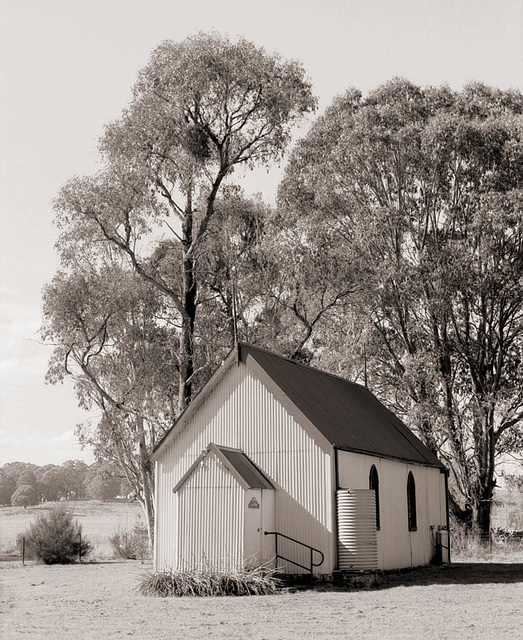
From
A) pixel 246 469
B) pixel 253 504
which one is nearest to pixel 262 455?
pixel 246 469

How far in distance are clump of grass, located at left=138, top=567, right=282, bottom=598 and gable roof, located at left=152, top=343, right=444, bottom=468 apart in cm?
414

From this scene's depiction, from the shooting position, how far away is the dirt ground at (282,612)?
15.1m

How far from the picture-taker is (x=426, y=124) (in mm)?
36656

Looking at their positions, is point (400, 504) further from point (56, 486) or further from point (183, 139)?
point (56, 486)

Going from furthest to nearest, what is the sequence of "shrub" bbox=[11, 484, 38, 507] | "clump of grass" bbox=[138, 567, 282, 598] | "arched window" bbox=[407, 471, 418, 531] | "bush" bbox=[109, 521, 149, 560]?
1. "shrub" bbox=[11, 484, 38, 507]
2. "bush" bbox=[109, 521, 149, 560]
3. "arched window" bbox=[407, 471, 418, 531]
4. "clump of grass" bbox=[138, 567, 282, 598]

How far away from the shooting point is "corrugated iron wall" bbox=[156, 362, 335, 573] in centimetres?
2403

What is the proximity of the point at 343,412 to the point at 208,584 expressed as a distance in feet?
26.6

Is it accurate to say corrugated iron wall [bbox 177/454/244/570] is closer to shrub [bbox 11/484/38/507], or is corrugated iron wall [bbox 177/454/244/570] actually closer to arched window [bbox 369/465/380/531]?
arched window [bbox 369/465/380/531]

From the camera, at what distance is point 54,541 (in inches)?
1463

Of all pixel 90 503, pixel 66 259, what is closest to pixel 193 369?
pixel 66 259

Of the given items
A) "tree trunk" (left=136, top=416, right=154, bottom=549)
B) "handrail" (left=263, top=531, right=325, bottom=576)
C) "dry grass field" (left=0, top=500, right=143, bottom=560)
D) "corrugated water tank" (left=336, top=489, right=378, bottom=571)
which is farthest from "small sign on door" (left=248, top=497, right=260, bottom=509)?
"dry grass field" (left=0, top=500, right=143, bottom=560)

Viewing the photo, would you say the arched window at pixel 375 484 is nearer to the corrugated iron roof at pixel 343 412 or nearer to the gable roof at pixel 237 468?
the corrugated iron roof at pixel 343 412

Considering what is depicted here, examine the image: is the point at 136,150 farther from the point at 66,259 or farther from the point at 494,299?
the point at 494,299

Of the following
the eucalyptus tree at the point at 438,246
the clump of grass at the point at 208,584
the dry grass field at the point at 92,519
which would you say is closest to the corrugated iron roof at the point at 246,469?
the clump of grass at the point at 208,584
